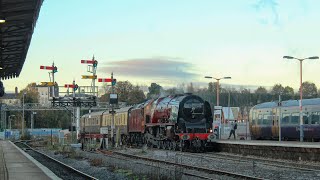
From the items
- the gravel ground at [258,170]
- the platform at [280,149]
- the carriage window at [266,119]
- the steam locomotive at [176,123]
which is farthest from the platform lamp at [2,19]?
the carriage window at [266,119]

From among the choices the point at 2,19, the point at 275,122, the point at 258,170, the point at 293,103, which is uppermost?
the point at 2,19

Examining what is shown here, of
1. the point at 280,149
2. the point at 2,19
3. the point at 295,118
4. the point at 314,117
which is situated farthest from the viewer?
the point at 295,118

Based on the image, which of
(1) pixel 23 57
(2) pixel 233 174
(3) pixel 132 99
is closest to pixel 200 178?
(2) pixel 233 174

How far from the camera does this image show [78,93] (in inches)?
1845

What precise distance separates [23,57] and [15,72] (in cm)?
709

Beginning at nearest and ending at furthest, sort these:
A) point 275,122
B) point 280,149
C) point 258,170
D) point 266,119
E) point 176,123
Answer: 1. point 258,170
2. point 280,149
3. point 176,123
4. point 275,122
5. point 266,119

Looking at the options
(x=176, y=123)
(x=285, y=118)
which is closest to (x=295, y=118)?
(x=285, y=118)

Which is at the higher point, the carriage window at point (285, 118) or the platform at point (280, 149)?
the carriage window at point (285, 118)

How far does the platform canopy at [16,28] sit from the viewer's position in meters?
15.2

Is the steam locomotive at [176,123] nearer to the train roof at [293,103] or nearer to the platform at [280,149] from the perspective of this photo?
the platform at [280,149]

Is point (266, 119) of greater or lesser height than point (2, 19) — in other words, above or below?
below

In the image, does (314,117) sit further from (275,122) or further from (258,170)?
(258,170)

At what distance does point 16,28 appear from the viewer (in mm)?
18453

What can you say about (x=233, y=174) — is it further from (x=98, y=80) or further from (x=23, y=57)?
(x=98, y=80)
